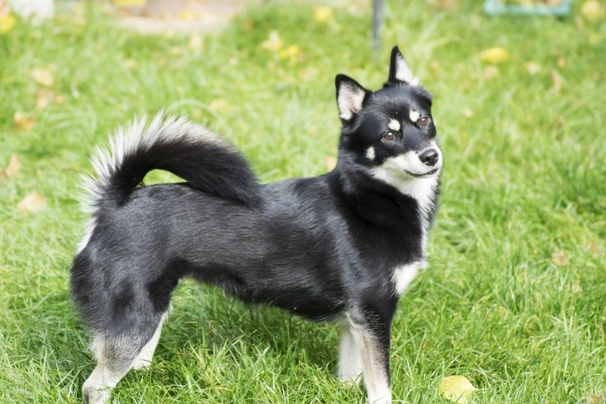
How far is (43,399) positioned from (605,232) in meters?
3.24

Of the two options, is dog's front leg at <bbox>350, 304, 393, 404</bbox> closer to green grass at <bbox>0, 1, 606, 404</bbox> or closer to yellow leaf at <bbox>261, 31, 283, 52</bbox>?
green grass at <bbox>0, 1, 606, 404</bbox>

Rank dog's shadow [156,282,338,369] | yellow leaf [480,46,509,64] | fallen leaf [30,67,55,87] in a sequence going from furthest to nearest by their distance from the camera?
yellow leaf [480,46,509,64] < fallen leaf [30,67,55,87] < dog's shadow [156,282,338,369]

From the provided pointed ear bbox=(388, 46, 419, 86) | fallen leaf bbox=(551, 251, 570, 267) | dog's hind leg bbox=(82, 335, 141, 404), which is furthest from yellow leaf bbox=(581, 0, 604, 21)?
dog's hind leg bbox=(82, 335, 141, 404)

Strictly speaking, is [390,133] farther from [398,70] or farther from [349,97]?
[398,70]

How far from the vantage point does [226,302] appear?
12.1 feet

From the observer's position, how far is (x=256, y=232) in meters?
3.05

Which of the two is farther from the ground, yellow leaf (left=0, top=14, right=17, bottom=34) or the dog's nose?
the dog's nose

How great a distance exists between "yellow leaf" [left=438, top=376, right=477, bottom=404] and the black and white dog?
299 mm

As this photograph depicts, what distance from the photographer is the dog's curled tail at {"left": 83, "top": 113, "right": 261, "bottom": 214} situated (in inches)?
118

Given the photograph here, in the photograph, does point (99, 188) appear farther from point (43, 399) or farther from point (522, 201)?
point (522, 201)

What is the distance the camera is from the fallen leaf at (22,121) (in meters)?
5.51

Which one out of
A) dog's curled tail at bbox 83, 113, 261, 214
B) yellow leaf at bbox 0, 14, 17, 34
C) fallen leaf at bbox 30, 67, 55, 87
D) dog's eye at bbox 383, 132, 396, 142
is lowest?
fallen leaf at bbox 30, 67, 55, 87

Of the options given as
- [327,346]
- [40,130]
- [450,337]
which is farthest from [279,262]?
[40,130]

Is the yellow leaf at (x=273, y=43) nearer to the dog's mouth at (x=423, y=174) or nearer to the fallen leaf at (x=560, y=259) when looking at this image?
the fallen leaf at (x=560, y=259)
